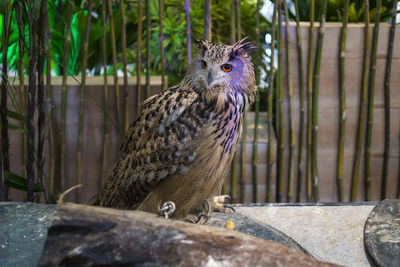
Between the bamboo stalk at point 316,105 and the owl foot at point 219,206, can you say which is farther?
the bamboo stalk at point 316,105

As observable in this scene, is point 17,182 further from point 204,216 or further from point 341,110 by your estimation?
point 341,110

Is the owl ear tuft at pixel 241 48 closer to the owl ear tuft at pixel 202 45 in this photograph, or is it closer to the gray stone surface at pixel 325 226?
the owl ear tuft at pixel 202 45

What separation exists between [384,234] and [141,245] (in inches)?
37.1

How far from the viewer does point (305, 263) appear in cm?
100

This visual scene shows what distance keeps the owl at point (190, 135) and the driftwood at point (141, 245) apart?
54 centimetres

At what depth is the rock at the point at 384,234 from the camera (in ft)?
4.76

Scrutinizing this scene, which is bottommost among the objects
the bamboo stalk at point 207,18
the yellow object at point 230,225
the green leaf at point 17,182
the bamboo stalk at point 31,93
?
the yellow object at point 230,225

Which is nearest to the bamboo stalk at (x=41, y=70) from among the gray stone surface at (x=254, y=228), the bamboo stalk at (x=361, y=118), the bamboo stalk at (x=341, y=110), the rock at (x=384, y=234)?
the gray stone surface at (x=254, y=228)

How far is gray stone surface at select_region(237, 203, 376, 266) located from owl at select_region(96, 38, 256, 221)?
331mm

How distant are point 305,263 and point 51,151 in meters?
1.62

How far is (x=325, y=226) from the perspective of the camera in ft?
5.93

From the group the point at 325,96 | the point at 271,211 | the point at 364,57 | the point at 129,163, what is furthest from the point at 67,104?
the point at 364,57

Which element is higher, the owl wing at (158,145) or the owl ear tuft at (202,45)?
the owl ear tuft at (202,45)

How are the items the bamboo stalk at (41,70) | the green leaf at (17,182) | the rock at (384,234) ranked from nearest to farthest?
the rock at (384,234), the bamboo stalk at (41,70), the green leaf at (17,182)
